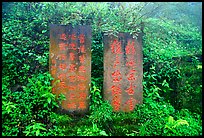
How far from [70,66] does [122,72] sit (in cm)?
125

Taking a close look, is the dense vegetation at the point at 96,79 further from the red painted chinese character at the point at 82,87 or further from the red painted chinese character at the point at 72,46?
the red painted chinese character at the point at 72,46

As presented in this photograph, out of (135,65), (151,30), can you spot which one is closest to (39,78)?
(135,65)

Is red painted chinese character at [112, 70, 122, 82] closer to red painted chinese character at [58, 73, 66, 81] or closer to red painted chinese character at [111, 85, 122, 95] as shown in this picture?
red painted chinese character at [111, 85, 122, 95]

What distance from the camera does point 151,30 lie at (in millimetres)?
8000

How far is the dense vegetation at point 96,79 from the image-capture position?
16.4 ft

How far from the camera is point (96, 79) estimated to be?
5855 mm

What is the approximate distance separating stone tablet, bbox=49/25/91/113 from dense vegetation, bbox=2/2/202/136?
0.69 feet

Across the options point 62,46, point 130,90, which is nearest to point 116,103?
point 130,90

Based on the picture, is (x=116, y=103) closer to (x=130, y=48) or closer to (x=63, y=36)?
(x=130, y=48)

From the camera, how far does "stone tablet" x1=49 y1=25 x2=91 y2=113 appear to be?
17.9 ft

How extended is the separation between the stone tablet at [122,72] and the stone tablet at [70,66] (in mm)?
506

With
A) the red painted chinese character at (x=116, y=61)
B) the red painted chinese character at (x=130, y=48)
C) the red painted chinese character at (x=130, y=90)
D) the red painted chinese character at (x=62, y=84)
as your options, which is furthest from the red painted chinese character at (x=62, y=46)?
the red painted chinese character at (x=130, y=90)

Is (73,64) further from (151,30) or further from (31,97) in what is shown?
(151,30)

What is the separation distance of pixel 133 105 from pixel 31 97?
7.81 ft
